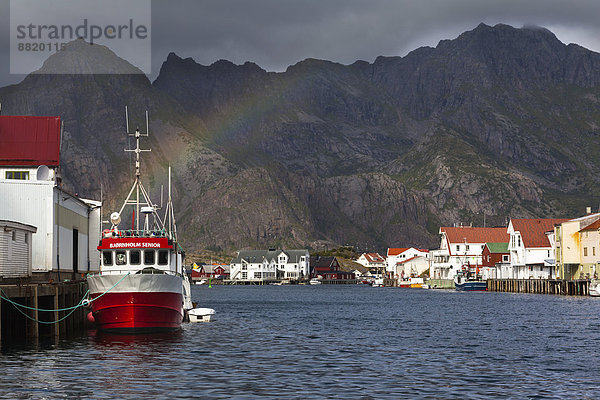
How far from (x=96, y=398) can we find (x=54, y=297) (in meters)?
22.8

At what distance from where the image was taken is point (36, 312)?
50.7 metres

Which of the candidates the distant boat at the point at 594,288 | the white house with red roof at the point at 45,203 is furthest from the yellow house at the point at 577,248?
the white house with red roof at the point at 45,203

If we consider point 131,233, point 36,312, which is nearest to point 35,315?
point 36,312

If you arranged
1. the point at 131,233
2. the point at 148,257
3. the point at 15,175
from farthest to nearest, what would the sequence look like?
the point at 15,175 → the point at 131,233 → the point at 148,257

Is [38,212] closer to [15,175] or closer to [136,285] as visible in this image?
[136,285]

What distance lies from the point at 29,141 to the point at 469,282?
393 ft

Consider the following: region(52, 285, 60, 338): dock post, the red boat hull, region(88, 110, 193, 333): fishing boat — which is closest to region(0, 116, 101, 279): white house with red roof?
region(52, 285, 60, 338): dock post

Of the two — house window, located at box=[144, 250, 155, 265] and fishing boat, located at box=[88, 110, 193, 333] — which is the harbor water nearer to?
fishing boat, located at box=[88, 110, 193, 333]

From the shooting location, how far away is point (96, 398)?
108 ft

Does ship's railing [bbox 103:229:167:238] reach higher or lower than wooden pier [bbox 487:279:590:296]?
higher

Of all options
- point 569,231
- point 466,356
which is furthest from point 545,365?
point 569,231

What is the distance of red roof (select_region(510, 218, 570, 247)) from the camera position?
162375 millimetres

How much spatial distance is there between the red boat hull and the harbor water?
35.2 inches

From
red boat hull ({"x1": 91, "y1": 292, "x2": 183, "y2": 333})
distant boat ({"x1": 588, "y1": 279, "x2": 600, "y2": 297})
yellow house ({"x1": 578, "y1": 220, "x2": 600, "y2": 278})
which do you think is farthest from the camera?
yellow house ({"x1": 578, "y1": 220, "x2": 600, "y2": 278})
